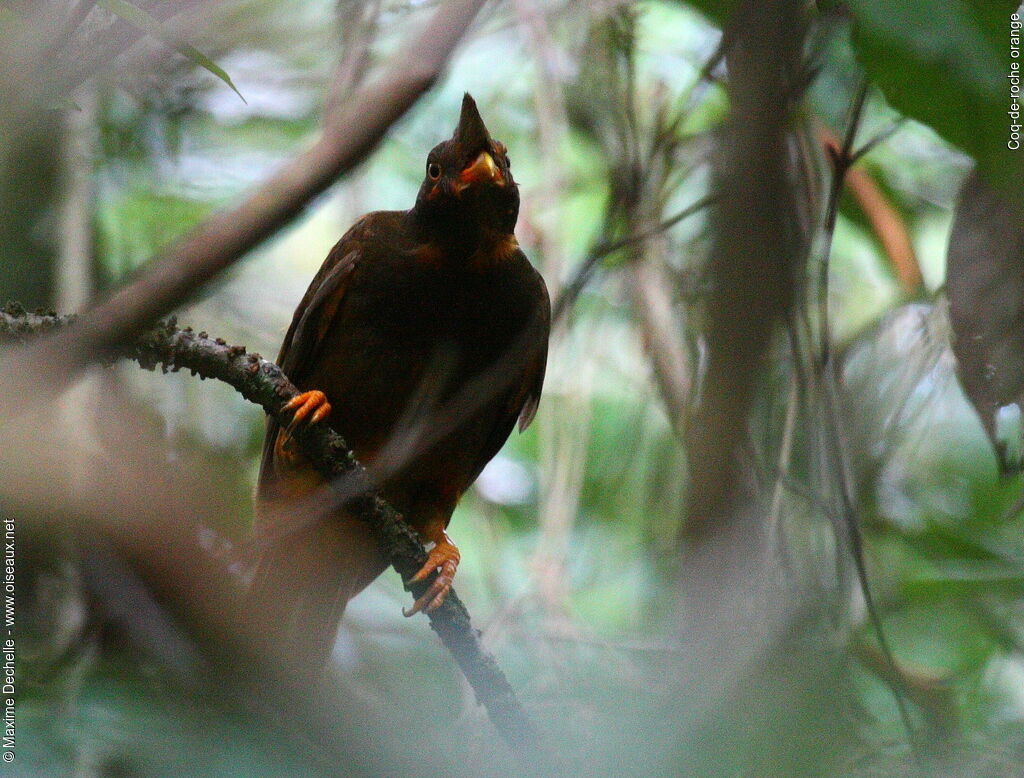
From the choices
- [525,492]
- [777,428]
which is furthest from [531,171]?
[777,428]

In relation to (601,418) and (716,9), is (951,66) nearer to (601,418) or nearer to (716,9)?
(716,9)

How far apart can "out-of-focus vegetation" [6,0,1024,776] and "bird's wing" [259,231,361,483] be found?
0.74ft

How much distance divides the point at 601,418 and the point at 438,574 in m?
1.29

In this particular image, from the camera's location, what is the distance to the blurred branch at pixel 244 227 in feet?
3.81

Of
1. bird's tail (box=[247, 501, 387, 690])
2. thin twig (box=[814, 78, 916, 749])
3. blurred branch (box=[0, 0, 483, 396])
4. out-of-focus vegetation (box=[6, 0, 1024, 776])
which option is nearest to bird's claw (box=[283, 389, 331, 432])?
out-of-focus vegetation (box=[6, 0, 1024, 776])

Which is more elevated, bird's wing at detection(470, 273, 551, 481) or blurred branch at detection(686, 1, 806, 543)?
bird's wing at detection(470, 273, 551, 481)

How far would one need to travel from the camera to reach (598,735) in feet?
4.40

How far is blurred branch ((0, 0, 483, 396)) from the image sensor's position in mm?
1162

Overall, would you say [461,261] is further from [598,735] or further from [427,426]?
[598,735]

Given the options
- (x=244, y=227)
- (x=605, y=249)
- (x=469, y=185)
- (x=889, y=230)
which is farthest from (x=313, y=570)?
(x=889, y=230)

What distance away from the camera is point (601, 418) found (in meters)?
3.68

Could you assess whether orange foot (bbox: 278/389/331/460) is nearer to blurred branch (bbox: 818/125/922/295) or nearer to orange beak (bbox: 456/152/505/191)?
orange beak (bbox: 456/152/505/191)

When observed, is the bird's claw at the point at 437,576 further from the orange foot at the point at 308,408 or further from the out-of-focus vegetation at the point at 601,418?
the orange foot at the point at 308,408

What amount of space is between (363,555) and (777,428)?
121 cm
